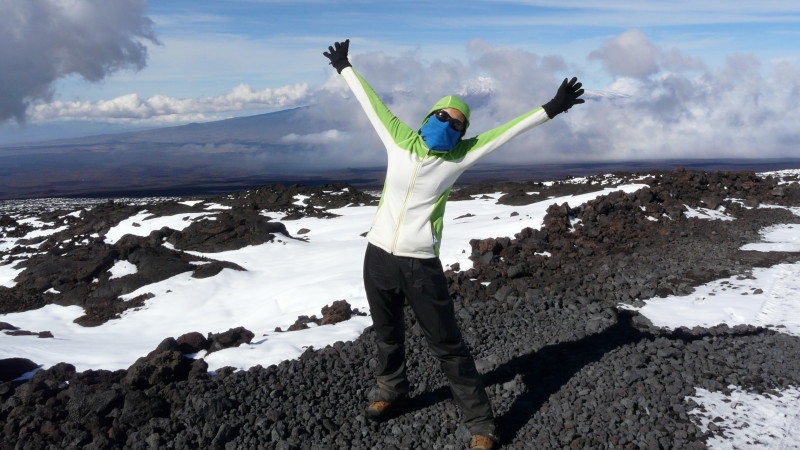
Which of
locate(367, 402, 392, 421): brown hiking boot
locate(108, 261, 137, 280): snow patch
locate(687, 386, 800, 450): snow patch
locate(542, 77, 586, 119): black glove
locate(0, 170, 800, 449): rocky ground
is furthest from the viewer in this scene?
locate(108, 261, 137, 280): snow patch

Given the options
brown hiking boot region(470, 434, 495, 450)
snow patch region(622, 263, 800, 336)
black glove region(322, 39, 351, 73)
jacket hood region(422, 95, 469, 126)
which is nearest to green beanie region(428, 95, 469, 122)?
jacket hood region(422, 95, 469, 126)

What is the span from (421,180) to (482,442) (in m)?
1.87

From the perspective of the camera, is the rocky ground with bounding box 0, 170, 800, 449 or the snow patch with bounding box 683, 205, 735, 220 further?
the snow patch with bounding box 683, 205, 735, 220

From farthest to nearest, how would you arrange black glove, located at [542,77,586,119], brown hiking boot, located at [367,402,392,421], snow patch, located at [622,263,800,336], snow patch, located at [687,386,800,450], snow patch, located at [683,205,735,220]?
1. snow patch, located at [683,205,735,220]
2. snow patch, located at [622,263,800,336]
3. brown hiking boot, located at [367,402,392,421]
4. snow patch, located at [687,386,800,450]
5. black glove, located at [542,77,586,119]

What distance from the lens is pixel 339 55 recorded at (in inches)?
186

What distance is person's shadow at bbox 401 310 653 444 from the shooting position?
4770 millimetres

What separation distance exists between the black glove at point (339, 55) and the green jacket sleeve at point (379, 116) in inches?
2.5

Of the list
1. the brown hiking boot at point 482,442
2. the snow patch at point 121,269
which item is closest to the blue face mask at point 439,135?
the brown hiking boot at point 482,442

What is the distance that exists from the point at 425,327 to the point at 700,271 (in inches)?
281

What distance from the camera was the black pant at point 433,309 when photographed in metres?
4.30

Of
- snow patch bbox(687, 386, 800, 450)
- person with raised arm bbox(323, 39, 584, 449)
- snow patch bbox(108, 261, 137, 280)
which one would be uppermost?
person with raised arm bbox(323, 39, 584, 449)

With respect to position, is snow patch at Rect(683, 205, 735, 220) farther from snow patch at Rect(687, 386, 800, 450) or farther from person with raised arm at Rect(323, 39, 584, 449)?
person with raised arm at Rect(323, 39, 584, 449)

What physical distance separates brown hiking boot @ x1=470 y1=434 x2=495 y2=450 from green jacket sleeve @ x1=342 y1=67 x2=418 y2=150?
209 cm

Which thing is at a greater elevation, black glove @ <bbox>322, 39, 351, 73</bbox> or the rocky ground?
black glove @ <bbox>322, 39, 351, 73</bbox>
